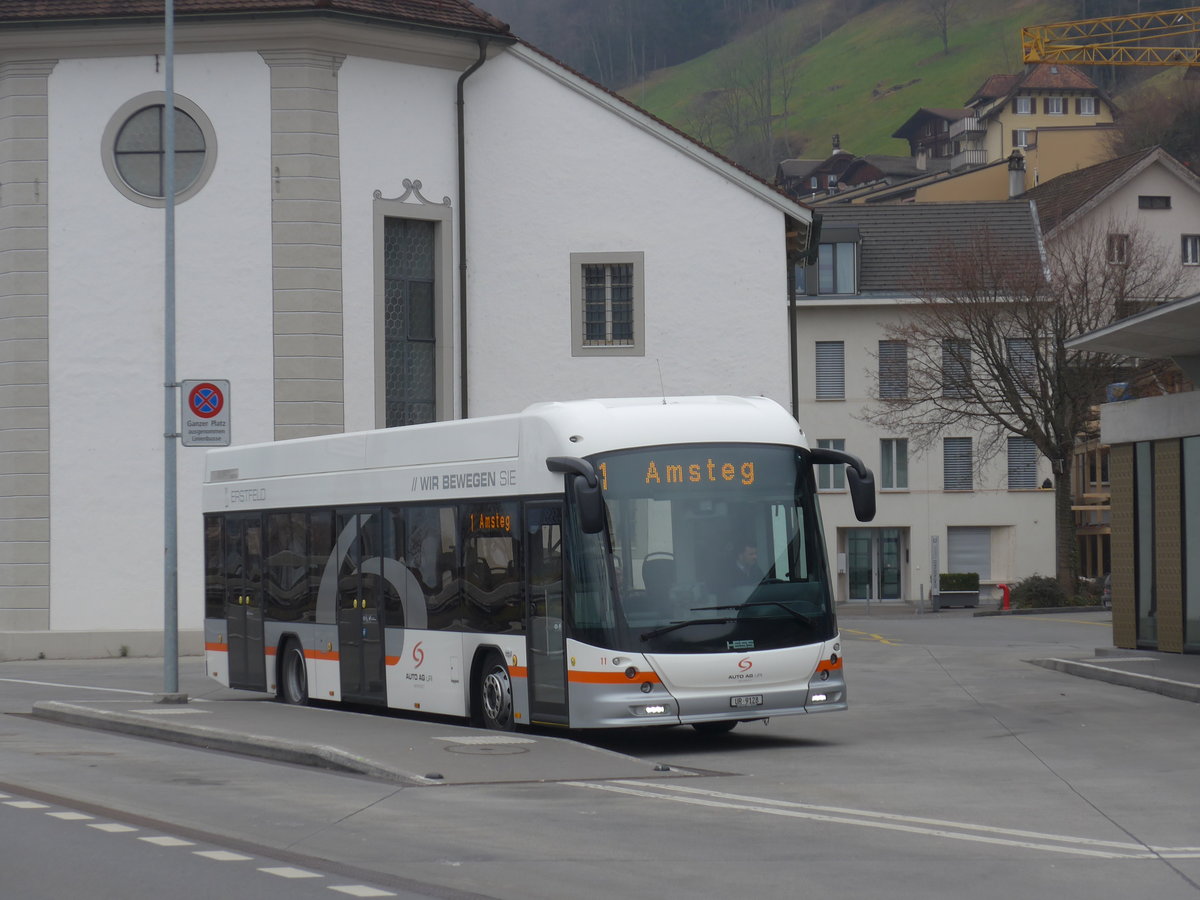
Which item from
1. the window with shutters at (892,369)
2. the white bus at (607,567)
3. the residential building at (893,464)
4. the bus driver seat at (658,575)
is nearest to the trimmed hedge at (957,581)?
the residential building at (893,464)

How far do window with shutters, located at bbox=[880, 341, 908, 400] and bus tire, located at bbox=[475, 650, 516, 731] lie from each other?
41127 millimetres

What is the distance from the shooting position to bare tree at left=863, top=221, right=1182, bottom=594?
46.8 meters

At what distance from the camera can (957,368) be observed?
163ft

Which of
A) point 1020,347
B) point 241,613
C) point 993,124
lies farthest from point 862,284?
point 993,124

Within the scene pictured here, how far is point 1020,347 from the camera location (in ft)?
163

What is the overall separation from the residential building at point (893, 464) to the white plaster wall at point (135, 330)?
113ft

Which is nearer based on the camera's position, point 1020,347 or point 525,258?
point 525,258

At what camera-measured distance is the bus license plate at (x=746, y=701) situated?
44.5ft

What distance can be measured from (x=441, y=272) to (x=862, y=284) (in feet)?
111

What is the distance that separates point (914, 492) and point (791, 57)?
117m

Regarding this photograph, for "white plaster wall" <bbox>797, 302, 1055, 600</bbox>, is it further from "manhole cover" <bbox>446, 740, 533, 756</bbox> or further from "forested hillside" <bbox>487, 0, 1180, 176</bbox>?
"forested hillside" <bbox>487, 0, 1180, 176</bbox>

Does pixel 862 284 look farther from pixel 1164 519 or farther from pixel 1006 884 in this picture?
pixel 1006 884

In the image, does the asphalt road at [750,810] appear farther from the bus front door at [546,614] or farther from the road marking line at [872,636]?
the road marking line at [872,636]

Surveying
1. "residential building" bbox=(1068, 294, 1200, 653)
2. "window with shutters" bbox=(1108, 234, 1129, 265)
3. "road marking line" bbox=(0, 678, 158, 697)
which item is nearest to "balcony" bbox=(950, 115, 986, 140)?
"window with shutters" bbox=(1108, 234, 1129, 265)
